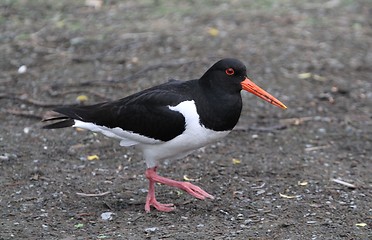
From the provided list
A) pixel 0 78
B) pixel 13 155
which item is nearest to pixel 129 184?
pixel 13 155

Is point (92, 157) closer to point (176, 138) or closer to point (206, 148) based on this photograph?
point (206, 148)

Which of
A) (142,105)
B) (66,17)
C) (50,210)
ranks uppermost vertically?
(142,105)

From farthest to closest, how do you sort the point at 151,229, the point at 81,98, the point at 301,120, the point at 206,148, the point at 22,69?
1. the point at 22,69
2. the point at 81,98
3. the point at 301,120
4. the point at 206,148
5. the point at 151,229

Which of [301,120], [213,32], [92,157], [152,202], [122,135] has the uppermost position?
[122,135]

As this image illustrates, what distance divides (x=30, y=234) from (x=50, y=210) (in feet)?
1.78

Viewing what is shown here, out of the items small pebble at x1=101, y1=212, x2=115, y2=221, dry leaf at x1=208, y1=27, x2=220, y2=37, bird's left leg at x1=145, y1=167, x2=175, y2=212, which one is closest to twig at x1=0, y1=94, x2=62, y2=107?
bird's left leg at x1=145, y1=167, x2=175, y2=212

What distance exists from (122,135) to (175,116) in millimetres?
585

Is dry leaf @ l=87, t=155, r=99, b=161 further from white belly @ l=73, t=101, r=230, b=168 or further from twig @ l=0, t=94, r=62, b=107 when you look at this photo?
twig @ l=0, t=94, r=62, b=107

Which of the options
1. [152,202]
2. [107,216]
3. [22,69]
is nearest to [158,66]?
[22,69]

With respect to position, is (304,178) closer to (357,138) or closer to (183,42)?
(357,138)

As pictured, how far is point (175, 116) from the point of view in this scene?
586cm

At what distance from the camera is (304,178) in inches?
267

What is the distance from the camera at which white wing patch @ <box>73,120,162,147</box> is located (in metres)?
6.09

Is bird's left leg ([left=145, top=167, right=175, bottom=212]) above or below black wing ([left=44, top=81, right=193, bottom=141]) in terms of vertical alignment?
below
